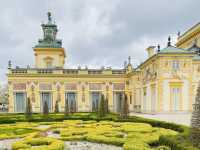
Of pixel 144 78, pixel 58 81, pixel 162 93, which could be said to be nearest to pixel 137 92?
pixel 144 78

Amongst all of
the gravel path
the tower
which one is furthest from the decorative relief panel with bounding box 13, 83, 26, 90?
the gravel path

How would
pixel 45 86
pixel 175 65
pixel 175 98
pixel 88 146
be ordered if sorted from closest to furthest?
pixel 88 146, pixel 175 98, pixel 175 65, pixel 45 86

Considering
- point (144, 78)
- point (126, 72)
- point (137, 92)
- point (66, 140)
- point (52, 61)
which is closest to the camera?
point (66, 140)

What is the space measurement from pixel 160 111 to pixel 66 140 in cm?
1500

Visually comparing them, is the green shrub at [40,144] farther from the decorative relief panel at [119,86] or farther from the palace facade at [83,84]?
the decorative relief panel at [119,86]

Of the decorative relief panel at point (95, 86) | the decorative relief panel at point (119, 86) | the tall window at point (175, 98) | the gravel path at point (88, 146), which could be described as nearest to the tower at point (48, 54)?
the decorative relief panel at point (95, 86)

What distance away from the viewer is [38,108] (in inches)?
1234

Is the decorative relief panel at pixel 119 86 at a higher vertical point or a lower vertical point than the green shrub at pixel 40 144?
higher

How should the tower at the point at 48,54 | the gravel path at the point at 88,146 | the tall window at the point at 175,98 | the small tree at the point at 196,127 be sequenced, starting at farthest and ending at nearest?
the tower at the point at 48,54 → the tall window at the point at 175,98 → the gravel path at the point at 88,146 → the small tree at the point at 196,127

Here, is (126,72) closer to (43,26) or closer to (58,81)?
(58,81)

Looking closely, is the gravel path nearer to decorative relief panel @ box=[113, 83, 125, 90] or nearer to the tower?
decorative relief panel @ box=[113, 83, 125, 90]

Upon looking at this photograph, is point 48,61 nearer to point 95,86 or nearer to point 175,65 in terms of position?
point 95,86

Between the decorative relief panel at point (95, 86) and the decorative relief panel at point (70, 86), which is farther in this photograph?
the decorative relief panel at point (95, 86)

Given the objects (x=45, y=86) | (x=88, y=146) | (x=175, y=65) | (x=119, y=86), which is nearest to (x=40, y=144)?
(x=88, y=146)
